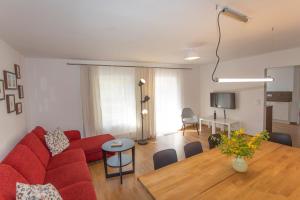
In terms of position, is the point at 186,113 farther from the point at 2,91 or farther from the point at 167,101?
the point at 2,91

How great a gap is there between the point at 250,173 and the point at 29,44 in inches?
146

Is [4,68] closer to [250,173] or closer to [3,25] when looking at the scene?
[3,25]

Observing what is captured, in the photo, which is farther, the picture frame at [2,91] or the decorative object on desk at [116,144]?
the decorative object on desk at [116,144]

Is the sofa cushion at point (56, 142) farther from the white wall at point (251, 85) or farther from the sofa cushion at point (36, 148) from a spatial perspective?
the white wall at point (251, 85)

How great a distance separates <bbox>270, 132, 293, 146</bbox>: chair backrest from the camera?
2561 millimetres

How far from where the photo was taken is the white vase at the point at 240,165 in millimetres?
1698

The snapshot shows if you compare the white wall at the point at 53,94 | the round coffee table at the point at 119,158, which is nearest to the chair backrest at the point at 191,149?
the round coffee table at the point at 119,158

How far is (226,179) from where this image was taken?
1.61 m

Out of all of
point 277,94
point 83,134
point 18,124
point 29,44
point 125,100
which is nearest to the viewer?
point 29,44

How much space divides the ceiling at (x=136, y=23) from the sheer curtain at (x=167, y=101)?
2312 millimetres

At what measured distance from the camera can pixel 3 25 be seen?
197 cm

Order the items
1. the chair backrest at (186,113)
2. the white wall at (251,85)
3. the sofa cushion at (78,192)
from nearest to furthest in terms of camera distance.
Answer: the sofa cushion at (78,192), the white wall at (251,85), the chair backrest at (186,113)

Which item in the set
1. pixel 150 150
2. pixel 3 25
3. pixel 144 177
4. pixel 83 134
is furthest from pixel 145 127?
pixel 3 25

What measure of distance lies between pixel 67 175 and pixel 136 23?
2.20m
